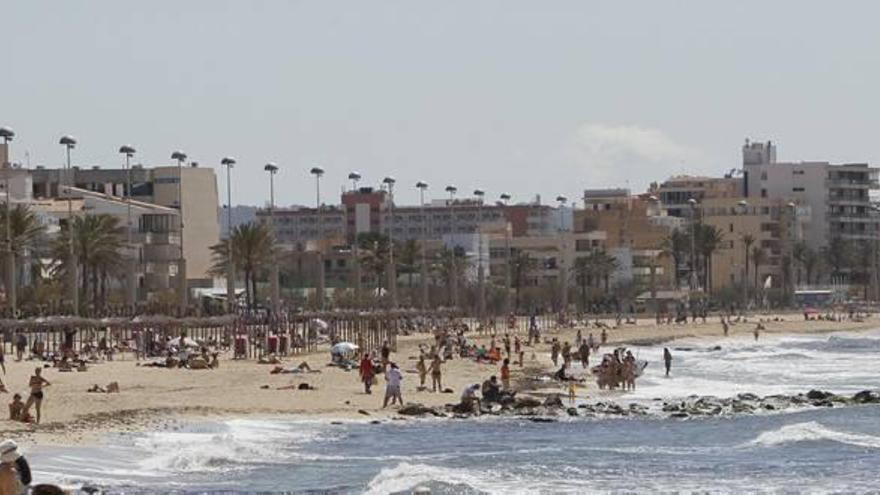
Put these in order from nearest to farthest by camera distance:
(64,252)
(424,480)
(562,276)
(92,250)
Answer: (424,480) → (92,250) → (64,252) → (562,276)

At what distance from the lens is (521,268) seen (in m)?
145

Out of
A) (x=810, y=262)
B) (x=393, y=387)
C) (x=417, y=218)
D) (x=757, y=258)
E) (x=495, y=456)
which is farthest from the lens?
(x=417, y=218)

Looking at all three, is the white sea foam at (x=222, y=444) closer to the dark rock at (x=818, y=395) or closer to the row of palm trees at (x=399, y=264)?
the dark rock at (x=818, y=395)

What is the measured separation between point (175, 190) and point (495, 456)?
284 feet

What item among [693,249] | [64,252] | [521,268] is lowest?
[64,252]

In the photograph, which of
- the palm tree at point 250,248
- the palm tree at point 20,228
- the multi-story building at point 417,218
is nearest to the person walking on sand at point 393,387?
the palm tree at point 20,228

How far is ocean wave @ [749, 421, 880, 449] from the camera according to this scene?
3841 cm

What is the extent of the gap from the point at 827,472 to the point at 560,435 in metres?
7.46

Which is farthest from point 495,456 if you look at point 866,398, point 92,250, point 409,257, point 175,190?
point 409,257

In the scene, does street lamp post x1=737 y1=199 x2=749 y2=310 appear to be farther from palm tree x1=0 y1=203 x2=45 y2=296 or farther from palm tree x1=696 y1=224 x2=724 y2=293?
palm tree x1=0 y1=203 x2=45 y2=296

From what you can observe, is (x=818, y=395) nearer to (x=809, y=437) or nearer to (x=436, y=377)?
(x=436, y=377)

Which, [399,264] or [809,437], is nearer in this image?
[809,437]

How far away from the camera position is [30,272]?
88.8 metres

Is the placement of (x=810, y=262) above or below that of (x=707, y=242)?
below
